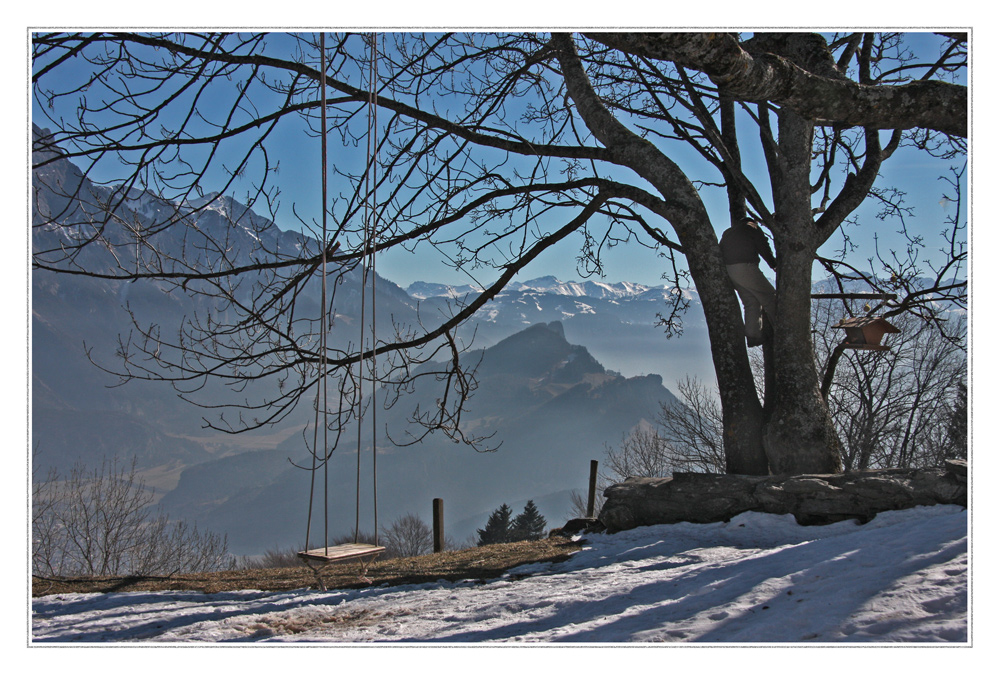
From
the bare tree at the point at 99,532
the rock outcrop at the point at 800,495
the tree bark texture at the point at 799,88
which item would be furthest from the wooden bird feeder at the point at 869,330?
the bare tree at the point at 99,532

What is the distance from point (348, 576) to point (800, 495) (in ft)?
13.2

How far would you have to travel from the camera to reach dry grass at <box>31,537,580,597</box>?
502 centimetres

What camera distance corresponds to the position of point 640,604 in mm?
3221

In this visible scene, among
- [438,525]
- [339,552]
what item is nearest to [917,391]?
[438,525]

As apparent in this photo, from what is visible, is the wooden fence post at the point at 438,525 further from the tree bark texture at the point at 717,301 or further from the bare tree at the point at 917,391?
the bare tree at the point at 917,391

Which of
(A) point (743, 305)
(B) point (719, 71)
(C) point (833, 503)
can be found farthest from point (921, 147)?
(B) point (719, 71)

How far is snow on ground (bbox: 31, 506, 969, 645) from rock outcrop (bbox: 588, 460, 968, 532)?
7.7 inches

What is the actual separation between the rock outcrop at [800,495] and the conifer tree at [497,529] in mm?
27105

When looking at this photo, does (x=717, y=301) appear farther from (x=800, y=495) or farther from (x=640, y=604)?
(x=640, y=604)

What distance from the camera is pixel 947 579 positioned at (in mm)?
2680
